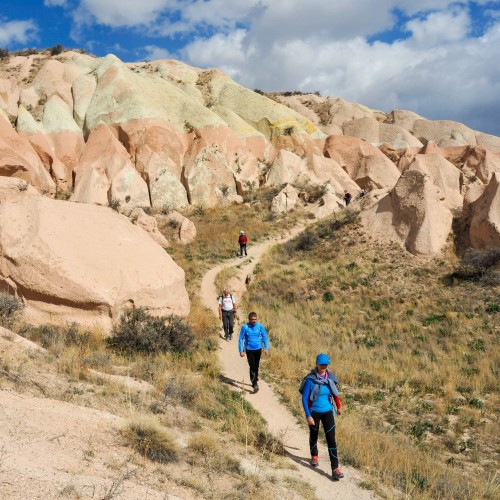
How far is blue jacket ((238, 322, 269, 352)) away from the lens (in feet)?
28.1

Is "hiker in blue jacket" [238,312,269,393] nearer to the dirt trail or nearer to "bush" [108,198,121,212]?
the dirt trail

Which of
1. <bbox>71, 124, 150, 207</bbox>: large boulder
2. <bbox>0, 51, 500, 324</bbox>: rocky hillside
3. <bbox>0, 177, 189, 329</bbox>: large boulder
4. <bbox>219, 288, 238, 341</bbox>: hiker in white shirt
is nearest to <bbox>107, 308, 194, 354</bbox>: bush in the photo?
<bbox>0, 177, 189, 329</bbox>: large boulder

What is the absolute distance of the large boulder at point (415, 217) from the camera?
61.4ft

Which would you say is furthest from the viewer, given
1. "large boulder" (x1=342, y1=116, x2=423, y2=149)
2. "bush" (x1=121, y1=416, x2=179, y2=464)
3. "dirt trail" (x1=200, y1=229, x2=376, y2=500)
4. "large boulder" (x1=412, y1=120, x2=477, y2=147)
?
"large boulder" (x1=412, y1=120, x2=477, y2=147)

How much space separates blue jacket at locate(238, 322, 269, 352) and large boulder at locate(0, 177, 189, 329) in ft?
11.2

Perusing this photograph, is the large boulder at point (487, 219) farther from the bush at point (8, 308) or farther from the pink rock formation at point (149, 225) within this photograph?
the bush at point (8, 308)

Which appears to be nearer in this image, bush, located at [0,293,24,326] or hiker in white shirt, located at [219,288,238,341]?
bush, located at [0,293,24,326]

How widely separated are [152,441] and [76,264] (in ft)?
20.8

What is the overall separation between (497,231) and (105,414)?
54.2 feet

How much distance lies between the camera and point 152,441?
4883 mm

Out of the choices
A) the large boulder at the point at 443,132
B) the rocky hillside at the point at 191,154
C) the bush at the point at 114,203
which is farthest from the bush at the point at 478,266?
the large boulder at the point at 443,132

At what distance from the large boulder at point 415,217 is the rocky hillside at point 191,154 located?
0.05 metres

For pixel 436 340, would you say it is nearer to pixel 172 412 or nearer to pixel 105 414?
pixel 172 412

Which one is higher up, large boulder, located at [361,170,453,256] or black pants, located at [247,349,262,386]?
large boulder, located at [361,170,453,256]
